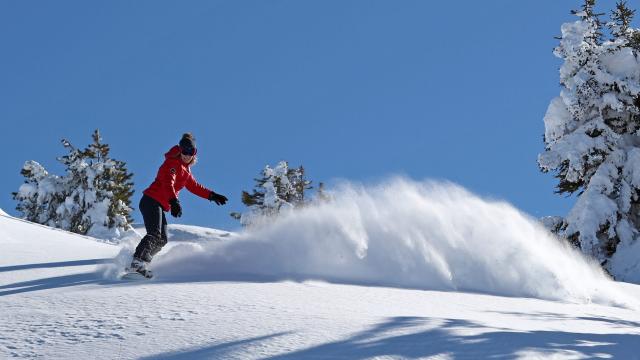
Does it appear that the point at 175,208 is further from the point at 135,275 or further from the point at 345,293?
the point at 345,293

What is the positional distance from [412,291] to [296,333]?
3004 mm

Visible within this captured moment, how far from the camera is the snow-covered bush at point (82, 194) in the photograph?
44.5 meters

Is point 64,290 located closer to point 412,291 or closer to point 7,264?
point 7,264

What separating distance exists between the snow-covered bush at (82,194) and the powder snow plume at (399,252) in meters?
36.7

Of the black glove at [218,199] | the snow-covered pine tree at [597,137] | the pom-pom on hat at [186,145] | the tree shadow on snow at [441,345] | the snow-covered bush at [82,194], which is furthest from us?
the snow-covered bush at [82,194]

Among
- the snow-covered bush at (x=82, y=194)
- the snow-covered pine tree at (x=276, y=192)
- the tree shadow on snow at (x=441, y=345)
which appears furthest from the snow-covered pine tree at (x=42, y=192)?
the tree shadow on snow at (x=441, y=345)

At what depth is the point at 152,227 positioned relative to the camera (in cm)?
780

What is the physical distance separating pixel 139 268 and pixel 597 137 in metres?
17.2

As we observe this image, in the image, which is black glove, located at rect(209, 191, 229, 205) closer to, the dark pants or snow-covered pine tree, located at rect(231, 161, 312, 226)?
the dark pants

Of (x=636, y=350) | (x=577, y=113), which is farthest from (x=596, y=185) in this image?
(x=636, y=350)

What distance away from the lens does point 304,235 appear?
8.70 metres

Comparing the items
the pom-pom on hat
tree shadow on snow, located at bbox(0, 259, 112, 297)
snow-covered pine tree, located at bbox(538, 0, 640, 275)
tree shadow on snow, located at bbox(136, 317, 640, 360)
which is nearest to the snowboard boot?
tree shadow on snow, located at bbox(0, 259, 112, 297)

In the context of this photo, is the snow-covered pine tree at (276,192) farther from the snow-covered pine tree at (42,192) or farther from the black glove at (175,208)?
the black glove at (175,208)

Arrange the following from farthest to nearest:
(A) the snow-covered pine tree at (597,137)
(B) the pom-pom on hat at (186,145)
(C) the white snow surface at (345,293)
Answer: (A) the snow-covered pine tree at (597,137), (B) the pom-pom on hat at (186,145), (C) the white snow surface at (345,293)
